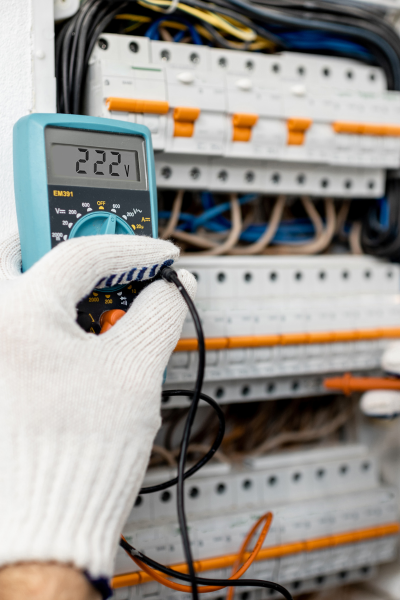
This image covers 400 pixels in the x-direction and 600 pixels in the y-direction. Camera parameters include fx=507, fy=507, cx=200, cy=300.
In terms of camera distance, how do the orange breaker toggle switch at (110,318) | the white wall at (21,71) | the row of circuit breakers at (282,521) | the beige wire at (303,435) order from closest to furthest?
the orange breaker toggle switch at (110,318) < the white wall at (21,71) < the row of circuit breakers at (282,521) < the beige wire at (303,435)

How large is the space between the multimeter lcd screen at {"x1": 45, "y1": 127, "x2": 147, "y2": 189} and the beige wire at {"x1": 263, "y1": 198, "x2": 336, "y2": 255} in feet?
1.40

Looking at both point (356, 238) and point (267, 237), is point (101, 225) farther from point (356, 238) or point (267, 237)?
point (356, 238)

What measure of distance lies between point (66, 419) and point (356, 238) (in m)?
0.78

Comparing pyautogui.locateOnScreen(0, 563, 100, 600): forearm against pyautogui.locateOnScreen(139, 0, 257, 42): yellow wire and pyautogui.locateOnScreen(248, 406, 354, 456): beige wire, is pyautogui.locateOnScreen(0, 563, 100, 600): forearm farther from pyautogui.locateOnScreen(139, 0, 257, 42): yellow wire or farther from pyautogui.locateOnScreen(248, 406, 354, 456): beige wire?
pyautogui.locateOnScreen(139, 0, 257, 42): yellow wire

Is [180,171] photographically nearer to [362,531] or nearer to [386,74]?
[386,74]

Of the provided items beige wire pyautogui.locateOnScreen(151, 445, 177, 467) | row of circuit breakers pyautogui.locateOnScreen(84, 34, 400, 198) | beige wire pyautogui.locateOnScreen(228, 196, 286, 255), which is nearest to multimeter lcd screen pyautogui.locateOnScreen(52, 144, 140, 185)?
row of circuit breakers pyautogui.locateOnScreen(84, 34, 400, 198)

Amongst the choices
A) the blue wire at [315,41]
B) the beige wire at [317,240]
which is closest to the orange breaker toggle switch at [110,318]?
the beige wire at [317,240]

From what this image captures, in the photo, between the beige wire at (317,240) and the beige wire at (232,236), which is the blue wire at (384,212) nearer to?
the beige wire at (317,240)

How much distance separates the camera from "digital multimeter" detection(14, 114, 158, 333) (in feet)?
1.85

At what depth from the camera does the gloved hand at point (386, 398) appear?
33.4 inches

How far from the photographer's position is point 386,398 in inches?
33.8

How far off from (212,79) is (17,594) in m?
0.69

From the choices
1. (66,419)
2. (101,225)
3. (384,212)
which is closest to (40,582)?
(66,419)

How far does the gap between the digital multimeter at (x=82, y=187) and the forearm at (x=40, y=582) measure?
24 centimetres
